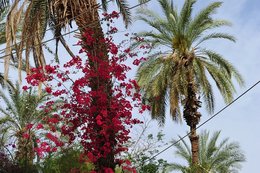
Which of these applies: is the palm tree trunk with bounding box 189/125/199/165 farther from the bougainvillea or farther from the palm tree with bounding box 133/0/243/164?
the bougainvillea

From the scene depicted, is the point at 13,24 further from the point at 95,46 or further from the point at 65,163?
the point at 65,163

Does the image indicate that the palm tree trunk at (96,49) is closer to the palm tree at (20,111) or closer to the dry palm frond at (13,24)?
the dry palm frond at (13,24)

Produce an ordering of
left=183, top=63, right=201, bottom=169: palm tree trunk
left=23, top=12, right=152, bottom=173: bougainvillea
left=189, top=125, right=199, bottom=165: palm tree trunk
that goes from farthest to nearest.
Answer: left=183, top=63, right=201, bottom=169: palm tree trunk, left=189, top=125, right=199, bottom=165: palm tree trunk, left=23, top=12, right=152, bottom=173: bougainvillea

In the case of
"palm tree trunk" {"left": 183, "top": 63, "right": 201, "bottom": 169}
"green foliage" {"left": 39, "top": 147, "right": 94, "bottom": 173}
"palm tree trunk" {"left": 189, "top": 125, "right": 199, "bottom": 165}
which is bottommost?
"green foliage" {"left": 39, "top": 147, "right": 94, "bottom": 173}

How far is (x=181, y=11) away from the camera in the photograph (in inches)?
798

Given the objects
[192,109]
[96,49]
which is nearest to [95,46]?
[96,49]

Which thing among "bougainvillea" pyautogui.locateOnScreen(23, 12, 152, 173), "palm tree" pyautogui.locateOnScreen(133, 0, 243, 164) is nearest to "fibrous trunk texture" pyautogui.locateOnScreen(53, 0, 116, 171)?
"bougainvillea" pyautogui.locateOnScreen(23, 12, 152, 173)

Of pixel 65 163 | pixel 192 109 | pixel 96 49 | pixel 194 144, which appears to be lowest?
pixel 65 163

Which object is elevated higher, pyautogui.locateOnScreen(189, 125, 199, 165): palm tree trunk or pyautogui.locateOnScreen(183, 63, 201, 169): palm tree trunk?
pyautogui.locateOnScreen(183, 63, 201, 169): palm tree trunk

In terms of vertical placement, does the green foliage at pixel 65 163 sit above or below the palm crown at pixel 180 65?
below

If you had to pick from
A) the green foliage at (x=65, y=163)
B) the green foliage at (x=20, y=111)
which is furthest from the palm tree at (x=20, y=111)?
the green foliage at (x=65, y=163)

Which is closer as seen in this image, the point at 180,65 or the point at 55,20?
the point at 55,20

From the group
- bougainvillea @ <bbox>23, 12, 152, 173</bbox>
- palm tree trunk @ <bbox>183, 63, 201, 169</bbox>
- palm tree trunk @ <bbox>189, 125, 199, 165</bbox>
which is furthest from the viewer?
palm tree trunk @ <bbox>183, 63, 201, 169</bbox>

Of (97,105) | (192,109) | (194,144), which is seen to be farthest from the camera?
(192,109)
